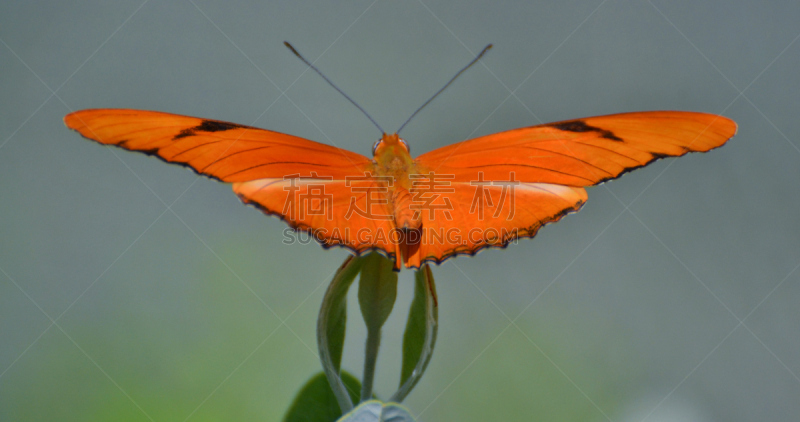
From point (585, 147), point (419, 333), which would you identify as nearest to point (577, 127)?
point (585, 147)

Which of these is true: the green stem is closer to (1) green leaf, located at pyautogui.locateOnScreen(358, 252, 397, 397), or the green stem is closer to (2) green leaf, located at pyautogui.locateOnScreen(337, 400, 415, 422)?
(1) green leaf, located at pyautogui.locateOnScreen(358, 252, 397, 397)

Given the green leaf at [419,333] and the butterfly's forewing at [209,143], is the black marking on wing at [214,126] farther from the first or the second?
the green leaf at [419,333]

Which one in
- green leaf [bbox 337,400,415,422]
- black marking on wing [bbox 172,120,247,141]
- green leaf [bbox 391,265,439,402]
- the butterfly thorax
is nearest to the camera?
green leaf [bbox 337,400,415,422]

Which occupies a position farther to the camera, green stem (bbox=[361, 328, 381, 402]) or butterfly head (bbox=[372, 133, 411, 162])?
butterfly head (bbox=[372, 133, 411, 162])

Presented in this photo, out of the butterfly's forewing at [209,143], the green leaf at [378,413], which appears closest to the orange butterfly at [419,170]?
the butterfly's forewing at [209,143]

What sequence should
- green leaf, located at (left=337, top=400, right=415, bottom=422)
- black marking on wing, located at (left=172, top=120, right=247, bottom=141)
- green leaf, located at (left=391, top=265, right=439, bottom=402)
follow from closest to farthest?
green leaf, located at (left=337, top=400, right=415, bottom=422)
green leaf, located at (left=391, top=265, right=439, bottom=402)
black marking on wing, located at (left=172, top=120, right=247, bottom=141)

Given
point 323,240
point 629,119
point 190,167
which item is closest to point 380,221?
point 323,240

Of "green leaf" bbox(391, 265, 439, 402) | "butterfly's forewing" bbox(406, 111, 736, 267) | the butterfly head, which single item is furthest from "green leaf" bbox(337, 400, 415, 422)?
the butterfly head

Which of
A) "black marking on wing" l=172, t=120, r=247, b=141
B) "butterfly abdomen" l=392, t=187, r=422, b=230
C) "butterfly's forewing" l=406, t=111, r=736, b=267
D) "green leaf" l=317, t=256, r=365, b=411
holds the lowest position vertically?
"green leaf" l=317, t=256, r=365, b=411
